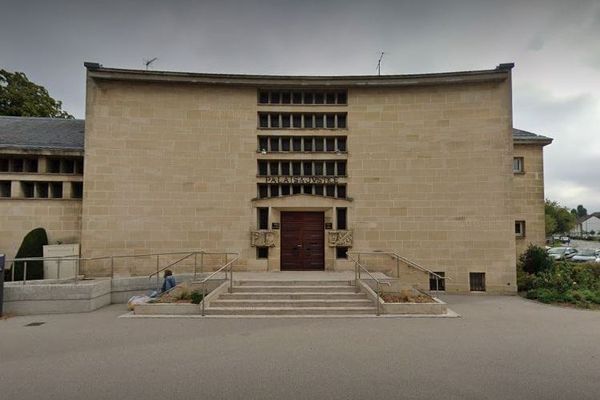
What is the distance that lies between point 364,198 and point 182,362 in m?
9.30

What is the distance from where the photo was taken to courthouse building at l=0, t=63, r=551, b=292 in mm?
12555

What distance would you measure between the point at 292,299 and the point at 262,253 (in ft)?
13.0

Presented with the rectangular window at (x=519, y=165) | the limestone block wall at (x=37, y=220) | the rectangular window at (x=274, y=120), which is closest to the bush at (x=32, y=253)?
the limestone block wall at (x=37, y=220)

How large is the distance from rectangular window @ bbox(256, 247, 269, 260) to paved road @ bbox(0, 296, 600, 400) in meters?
4.85

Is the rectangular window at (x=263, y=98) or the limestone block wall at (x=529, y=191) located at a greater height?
the rectangular window at (x=263, y=98)

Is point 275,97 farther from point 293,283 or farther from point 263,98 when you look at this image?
point 293,283

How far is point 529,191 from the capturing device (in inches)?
597

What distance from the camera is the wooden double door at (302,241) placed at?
1310cm

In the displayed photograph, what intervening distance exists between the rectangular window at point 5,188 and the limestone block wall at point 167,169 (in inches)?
134

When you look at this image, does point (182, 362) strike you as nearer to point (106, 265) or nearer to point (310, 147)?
point (106, 265)

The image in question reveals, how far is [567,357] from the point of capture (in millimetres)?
5766

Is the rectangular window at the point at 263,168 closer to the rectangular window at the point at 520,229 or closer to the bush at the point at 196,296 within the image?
the bush at the point at 196,296

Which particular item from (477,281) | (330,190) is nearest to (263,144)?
(330,190)

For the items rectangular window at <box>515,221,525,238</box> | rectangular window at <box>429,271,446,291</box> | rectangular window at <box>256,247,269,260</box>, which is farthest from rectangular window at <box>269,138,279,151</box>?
rectangular window at <box>515,221,525,238</box>
